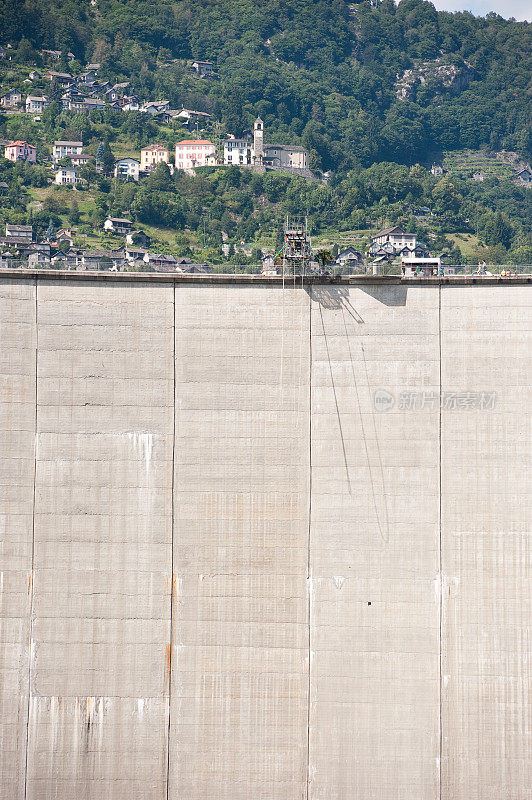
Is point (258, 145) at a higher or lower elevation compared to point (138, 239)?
higher

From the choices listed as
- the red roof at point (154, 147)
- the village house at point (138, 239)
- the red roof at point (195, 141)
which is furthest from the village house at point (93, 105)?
the village house at point (138, 239)

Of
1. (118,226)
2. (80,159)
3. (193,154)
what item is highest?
(193,154)

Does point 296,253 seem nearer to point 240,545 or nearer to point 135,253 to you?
point 240,545

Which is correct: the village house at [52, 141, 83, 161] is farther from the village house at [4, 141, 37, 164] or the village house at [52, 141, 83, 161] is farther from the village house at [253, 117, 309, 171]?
the village house at [253, 117, 309, 171]

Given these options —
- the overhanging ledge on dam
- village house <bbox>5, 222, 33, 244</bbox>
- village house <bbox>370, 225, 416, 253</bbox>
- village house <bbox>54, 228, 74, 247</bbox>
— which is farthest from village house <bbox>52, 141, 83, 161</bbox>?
the overhanging ledge on dam

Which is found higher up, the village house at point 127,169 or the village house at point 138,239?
the village house at point 127,169

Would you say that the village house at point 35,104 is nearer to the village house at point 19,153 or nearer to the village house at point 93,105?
the village house at point 93,105

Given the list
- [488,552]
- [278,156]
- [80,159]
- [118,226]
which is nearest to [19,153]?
[80,159]
